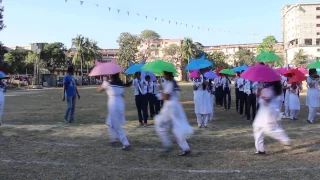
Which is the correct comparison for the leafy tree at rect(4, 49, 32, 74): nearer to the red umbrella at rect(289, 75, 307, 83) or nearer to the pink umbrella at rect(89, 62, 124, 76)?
the red umbrella at rect(289, 75, 307, 83)

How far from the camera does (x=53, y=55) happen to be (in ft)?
271

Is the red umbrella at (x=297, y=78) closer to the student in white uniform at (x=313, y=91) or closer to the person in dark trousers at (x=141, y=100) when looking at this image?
the student in white uniform at (x=313, y=91)

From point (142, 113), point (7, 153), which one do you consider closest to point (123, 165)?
point (7, 153)

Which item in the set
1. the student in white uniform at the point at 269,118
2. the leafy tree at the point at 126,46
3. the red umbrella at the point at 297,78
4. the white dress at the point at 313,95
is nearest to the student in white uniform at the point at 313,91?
the white dress at the point at 313,95

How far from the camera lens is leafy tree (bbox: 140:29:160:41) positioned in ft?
283

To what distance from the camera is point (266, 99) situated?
6.73 meters

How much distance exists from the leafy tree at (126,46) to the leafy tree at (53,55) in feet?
52.3

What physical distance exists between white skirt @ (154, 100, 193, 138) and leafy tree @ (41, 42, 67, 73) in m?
79.6

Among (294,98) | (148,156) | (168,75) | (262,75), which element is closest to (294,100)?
(294,98)

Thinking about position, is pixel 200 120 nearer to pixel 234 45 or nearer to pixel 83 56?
pixel 83 56

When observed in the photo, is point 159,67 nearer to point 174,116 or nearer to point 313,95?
point 174,116

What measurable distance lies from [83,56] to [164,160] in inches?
3201

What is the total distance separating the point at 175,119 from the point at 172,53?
8217cm

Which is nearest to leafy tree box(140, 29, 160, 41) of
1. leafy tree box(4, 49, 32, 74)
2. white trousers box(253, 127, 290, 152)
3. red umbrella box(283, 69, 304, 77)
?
leafy tree box(4, 49, 32, 74)
